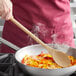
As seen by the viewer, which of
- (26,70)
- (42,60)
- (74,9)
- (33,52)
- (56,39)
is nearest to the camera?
(26,70)

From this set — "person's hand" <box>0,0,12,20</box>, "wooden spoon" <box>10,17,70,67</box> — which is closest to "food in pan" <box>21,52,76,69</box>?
"wooden spoon" <box>10,17,70,67</box>

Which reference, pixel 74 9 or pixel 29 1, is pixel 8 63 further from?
pixel 74 9

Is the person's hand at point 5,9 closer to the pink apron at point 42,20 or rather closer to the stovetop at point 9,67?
the stovetop at point 9,67

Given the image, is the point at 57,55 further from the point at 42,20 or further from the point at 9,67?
the point at 42,20

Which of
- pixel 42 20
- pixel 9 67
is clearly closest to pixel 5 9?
pixel 9 67

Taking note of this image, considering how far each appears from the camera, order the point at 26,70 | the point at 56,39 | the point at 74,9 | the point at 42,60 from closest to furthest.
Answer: the point at 26,70, the point at 42,60, the point at 56,39, the point at 74,9

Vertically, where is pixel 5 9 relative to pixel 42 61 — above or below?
Answer: above

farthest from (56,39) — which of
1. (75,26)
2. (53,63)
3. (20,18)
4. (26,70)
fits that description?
(75,26)

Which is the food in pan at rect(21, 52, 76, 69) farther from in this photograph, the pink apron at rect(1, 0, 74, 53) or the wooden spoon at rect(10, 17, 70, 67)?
the pink apron at rect(1, 0, 74, 53)

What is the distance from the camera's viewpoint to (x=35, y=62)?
0.71 m

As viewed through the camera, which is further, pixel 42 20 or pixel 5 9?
pixel 42 20

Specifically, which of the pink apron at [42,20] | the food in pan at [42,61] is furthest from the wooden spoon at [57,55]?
the pink apron at [42,20]

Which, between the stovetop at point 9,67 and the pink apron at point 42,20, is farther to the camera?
the pink apron at point 42,20

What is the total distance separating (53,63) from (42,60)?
0.05 m
